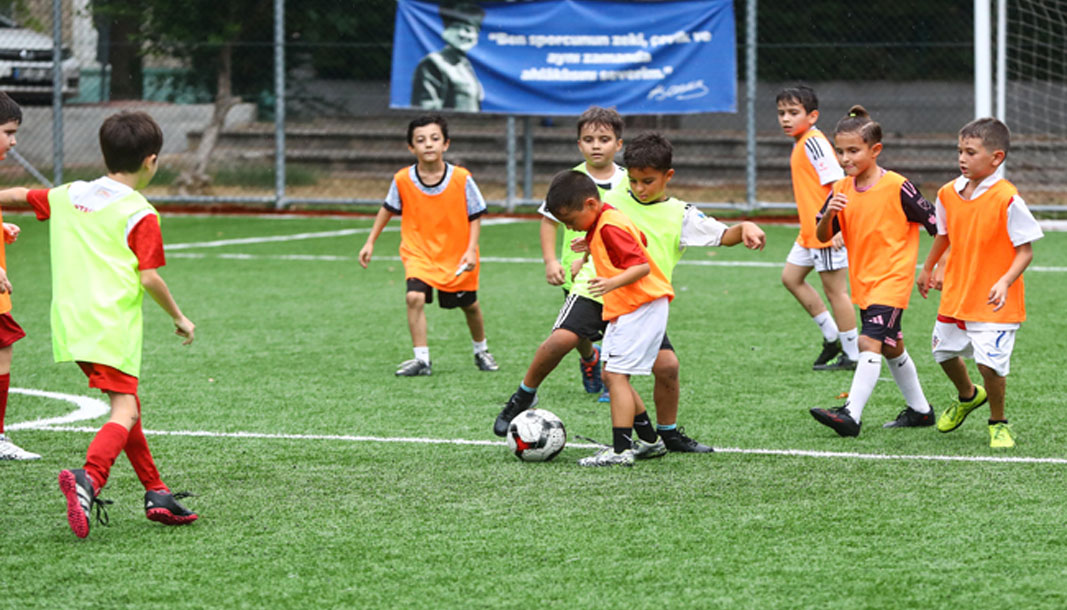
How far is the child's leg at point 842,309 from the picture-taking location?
26.0 feet

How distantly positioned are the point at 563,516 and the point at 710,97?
483 inches

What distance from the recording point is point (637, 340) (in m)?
5.58

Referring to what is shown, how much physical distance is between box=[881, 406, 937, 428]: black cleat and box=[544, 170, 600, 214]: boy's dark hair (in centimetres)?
193

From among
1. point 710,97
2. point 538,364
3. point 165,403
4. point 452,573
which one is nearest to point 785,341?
point 538,364

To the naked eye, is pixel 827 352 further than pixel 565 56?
No

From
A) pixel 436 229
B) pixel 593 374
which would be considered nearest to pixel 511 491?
pixel 593 374

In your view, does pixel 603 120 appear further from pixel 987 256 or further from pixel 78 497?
pixel 78 497

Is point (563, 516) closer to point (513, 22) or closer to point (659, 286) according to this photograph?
point (659, 286)

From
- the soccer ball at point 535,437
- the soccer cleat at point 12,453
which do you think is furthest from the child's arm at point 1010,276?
the soccer cleat at point 12,453

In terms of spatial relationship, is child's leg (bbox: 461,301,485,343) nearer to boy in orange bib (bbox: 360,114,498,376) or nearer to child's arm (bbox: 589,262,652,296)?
boy in orange bib (bbox: 360,114,498,376)

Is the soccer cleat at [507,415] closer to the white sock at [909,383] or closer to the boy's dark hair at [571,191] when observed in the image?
the boy's dark hair at [571,191]

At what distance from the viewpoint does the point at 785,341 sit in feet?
29.2

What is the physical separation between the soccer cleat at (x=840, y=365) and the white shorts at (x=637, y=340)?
2.65 m
